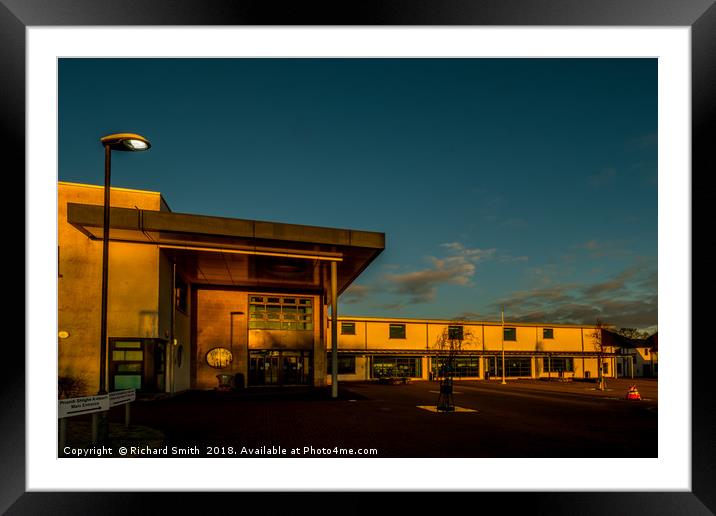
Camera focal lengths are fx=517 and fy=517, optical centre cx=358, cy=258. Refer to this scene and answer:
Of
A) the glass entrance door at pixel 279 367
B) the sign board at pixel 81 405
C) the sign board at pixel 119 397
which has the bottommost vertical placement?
the glass entrance door at pixel 279 367

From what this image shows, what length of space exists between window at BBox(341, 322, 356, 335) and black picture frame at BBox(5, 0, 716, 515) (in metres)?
40.0

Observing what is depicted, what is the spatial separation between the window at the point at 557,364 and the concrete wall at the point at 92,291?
147ft

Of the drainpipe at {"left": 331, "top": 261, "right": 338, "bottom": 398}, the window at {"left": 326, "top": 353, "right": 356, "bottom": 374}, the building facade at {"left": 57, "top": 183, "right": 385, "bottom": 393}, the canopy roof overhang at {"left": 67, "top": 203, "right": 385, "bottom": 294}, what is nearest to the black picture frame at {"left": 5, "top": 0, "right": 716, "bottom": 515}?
the building facade at {"left": 57, "top": 183, "right": 385, "bottom": 393}

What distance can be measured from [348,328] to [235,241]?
27817mm

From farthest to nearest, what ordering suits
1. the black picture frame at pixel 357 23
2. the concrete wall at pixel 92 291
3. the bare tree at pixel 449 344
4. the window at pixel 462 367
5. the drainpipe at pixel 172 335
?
the window at pixel 462 367 < the bare tree at pixel 449 344 < the drainpipe at pixel 172 335 < the concrete wall at pixel 92 291 < the black picture frame at pixel 357 23

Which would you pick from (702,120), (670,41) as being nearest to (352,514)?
(702,120)

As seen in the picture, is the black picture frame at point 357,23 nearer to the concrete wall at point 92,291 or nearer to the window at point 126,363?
the concrete wall at point 92,291

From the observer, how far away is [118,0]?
5.56 metres

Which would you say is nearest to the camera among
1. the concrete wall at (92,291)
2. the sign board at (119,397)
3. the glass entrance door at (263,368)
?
the sign board at (119,397)

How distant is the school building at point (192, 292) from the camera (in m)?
17.0

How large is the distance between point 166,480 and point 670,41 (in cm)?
785

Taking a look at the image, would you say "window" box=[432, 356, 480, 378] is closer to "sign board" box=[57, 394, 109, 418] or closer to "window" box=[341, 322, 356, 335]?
"window" box=[341, 322, 356, 335]

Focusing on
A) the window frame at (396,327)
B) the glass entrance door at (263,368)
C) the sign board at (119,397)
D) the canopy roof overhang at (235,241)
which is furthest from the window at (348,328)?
the sign board at (119,397)

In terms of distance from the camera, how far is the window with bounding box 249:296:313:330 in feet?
95.0
